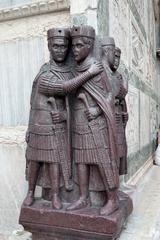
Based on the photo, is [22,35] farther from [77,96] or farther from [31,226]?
[31,226]

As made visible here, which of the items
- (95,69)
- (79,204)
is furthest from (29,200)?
(95,69)

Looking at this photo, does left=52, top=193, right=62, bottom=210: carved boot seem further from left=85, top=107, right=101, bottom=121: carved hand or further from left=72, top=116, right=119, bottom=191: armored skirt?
left=85, top=107, right=101, bottom=121: carved hand

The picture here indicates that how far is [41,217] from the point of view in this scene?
3.53 feet

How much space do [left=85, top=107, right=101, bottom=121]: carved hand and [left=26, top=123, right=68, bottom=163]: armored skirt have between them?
11 centimetres

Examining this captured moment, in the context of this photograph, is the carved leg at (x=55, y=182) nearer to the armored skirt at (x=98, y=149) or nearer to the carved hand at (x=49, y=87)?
the armored skirt at (x=98, y=149)

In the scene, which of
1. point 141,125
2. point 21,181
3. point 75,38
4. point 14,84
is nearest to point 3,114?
point 14,84

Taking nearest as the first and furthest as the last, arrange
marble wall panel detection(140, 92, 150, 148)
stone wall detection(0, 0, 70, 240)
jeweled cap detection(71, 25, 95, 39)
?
jeweled cap detection(71, 25, 95, 39)
stone wall detection(0, 0, 70, 240)
marble wall panel detection(140, 92, 150, 148)

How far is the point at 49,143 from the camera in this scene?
1.07m

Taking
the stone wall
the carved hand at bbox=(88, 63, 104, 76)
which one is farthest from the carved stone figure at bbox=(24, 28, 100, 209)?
the stone wall

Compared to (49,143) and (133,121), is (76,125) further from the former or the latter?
(133,121)

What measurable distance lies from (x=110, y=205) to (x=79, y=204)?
109 mm

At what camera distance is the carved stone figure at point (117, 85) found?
3.65 feet

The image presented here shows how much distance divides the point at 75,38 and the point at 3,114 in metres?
0.69

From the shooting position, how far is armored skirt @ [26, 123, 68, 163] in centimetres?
107
